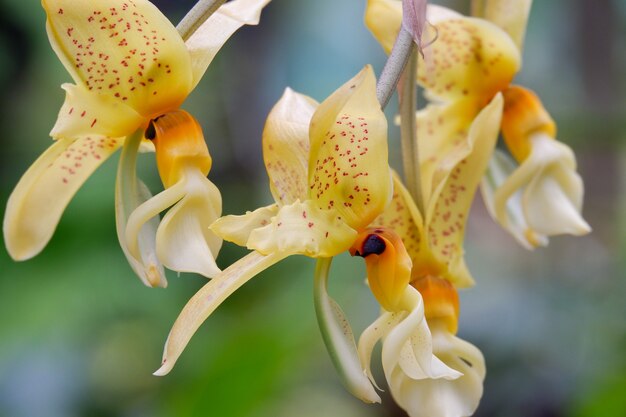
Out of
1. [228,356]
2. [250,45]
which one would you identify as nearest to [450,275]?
[228,356]

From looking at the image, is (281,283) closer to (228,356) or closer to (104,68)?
(228,356)

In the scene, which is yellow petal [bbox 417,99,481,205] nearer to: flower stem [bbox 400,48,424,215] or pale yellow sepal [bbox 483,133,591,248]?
pale yellow sepal [bbox 483,133,591,248]

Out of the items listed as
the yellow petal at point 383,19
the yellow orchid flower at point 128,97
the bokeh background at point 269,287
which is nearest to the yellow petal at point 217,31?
the yellow orchid flower at point 128,97

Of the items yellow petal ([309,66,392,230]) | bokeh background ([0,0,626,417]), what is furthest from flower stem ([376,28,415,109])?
bokeh background ([0,0,626,417])

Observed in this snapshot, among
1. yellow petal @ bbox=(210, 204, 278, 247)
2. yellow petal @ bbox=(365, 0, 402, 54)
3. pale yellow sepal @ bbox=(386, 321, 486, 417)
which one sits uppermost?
yellow petal @ bbox=(365, 0, 402, 54)

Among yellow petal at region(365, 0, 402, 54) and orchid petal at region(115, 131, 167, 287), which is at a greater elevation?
yellow petal at region(365, 0, 402, 54)

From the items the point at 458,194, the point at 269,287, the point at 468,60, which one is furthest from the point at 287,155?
the point at 269,287

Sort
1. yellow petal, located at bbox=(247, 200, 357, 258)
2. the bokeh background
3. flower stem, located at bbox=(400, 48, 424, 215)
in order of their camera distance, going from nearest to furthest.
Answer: yellow petal, located at bbox=(247, 200, 357, 258) < flower stem, located at bbox=(400, 48, 424, 215) < the bokeh background
